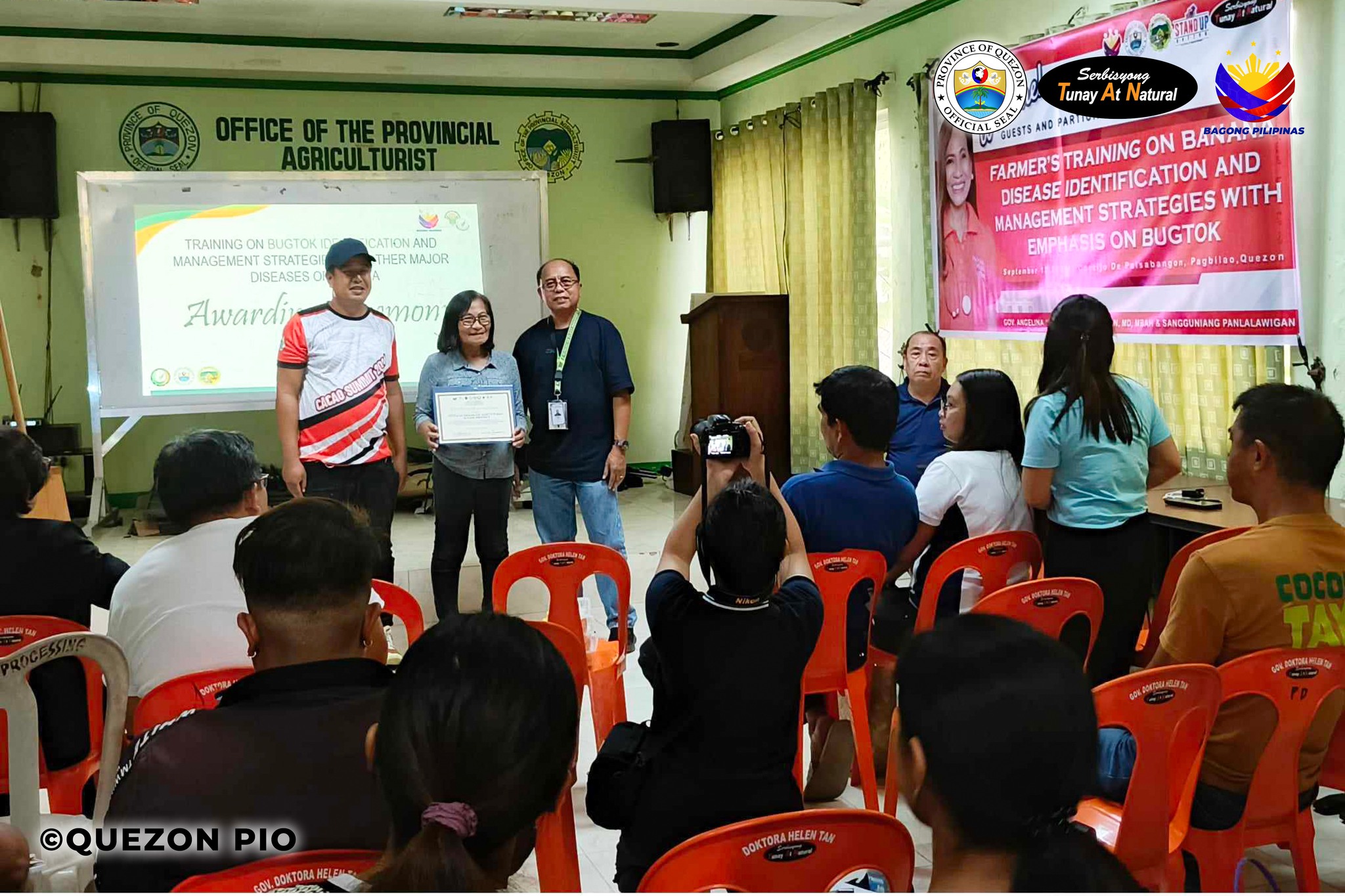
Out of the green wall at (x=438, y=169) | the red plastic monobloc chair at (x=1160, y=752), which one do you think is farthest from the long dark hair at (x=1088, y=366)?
the green wall at (x=438, y=169)

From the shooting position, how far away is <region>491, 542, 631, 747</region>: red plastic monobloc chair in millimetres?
2842

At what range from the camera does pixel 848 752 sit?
2.91 m

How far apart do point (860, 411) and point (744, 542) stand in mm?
970

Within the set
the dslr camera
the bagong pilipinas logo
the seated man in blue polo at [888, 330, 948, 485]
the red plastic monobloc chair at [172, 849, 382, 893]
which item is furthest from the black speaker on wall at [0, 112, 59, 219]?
the red plastic monobloc chair at [172, 849, 382, 893]

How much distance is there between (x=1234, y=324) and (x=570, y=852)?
3.41 meters

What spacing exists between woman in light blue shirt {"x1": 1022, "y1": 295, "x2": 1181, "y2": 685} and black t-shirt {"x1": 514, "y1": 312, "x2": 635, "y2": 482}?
6.02 feet

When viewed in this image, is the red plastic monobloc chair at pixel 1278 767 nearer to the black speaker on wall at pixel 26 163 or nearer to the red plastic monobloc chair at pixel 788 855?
the red plastic monobloc chair at pixel 788 855

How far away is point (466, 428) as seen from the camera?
13.9ft

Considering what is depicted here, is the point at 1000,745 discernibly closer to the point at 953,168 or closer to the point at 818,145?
the point at 953,168

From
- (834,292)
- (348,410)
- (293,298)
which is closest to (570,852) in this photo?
(348,410)

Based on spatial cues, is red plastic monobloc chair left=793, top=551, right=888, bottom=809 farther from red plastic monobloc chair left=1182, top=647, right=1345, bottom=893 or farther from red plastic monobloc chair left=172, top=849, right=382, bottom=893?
red plastic monobloc chair left=172, top=849, right=382, bottom=893

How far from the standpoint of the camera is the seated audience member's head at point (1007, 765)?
3.50 feet

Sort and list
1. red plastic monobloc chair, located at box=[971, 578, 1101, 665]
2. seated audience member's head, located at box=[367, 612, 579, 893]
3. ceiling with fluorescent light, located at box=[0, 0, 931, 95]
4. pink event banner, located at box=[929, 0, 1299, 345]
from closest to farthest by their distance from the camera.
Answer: seated audience member's head, located at box=[367, 612, 579, 893]
red plastic monobloc chair, located at box=[971, 578, 1101, 665]
pink event banner, located at box=[929, 0, 1299, 345]
ceiling with fluorescent light, located at box=[0, 0, 931, 95]

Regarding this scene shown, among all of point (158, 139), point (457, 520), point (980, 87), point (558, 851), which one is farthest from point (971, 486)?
point (158, 139)
